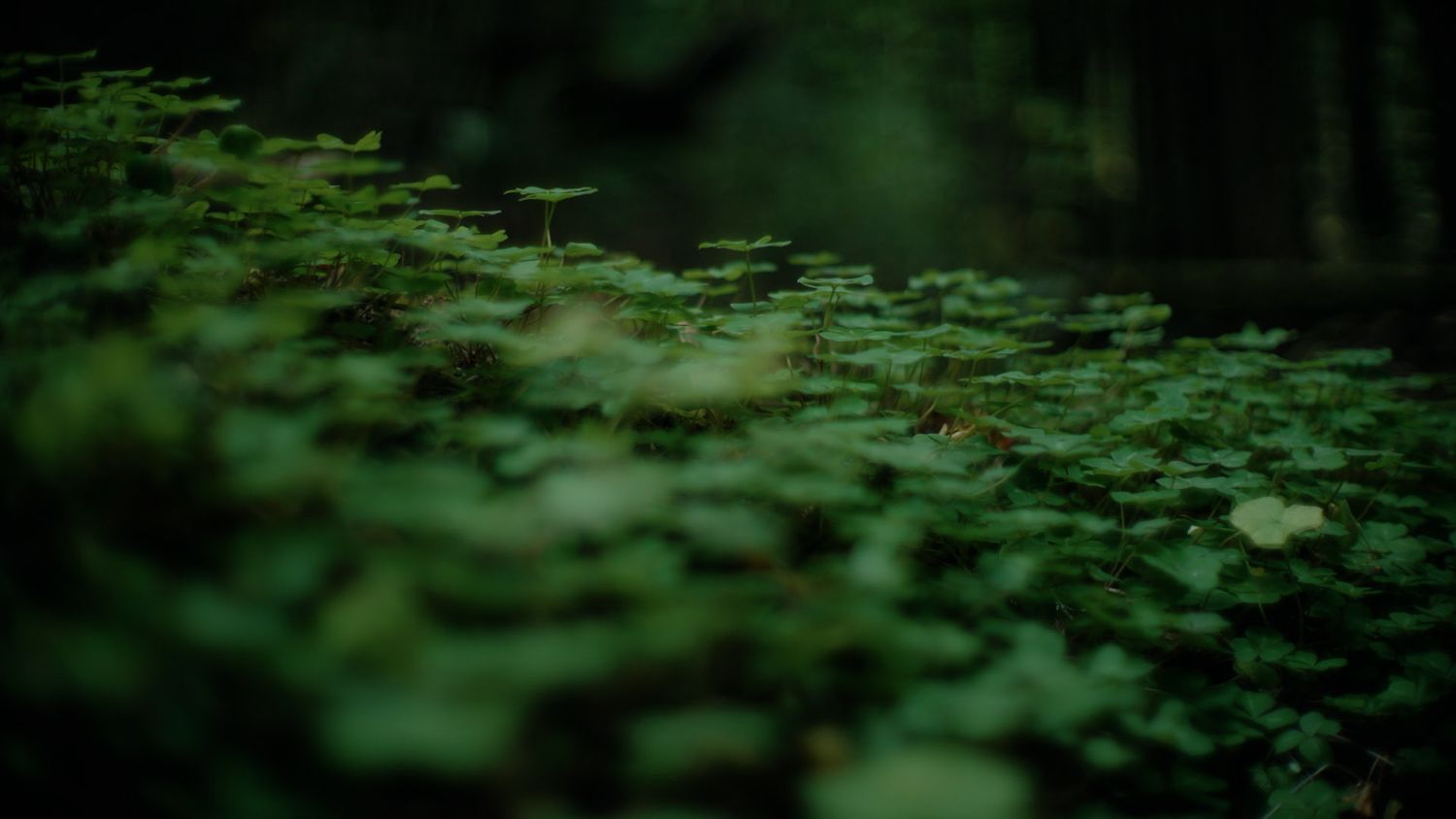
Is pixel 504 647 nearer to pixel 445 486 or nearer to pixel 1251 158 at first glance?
pixel 445 486

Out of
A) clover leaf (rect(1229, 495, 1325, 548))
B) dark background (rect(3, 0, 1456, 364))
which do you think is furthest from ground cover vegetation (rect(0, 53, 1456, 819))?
dark background (rect(3, 0, 1456, 364))

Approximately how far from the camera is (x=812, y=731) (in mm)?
749

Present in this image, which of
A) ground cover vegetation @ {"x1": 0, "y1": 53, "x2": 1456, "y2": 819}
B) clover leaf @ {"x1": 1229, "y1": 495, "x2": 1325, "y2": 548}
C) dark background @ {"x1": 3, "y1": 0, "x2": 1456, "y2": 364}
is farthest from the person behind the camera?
dark background @ {"x1": 3, "y1": 0, "x2": 1456, "y2": 364}

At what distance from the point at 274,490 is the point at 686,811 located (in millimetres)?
466

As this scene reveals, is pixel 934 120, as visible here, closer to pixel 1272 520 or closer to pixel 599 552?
pixel 1272 520

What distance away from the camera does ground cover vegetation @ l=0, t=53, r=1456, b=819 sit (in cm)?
60

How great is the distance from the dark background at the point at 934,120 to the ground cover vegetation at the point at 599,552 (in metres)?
3.34

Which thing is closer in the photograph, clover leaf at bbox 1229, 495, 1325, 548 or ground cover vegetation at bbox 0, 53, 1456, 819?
ground cover vegetation at bbox 0, 53, 1456, 819

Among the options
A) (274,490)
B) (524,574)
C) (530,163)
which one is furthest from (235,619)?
(530,163)

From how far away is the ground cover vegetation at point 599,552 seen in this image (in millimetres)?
605

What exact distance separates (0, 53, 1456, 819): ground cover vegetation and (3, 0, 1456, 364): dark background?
3.34m

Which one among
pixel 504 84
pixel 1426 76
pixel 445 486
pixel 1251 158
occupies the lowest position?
pixel 445 486

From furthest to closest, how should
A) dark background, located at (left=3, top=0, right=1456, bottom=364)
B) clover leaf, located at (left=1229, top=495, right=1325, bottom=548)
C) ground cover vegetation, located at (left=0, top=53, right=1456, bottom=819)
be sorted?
dark background, located at (left=3, top=0, right=1456, bottom=364) → clover leaf, located at (left=1229, top=495, right=1325, bottom=548) → ground cover vegetation, located at (left=0, top=53, right=1456, bottom=819)

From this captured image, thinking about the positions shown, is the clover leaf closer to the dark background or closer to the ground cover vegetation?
the ground cover vegetation
